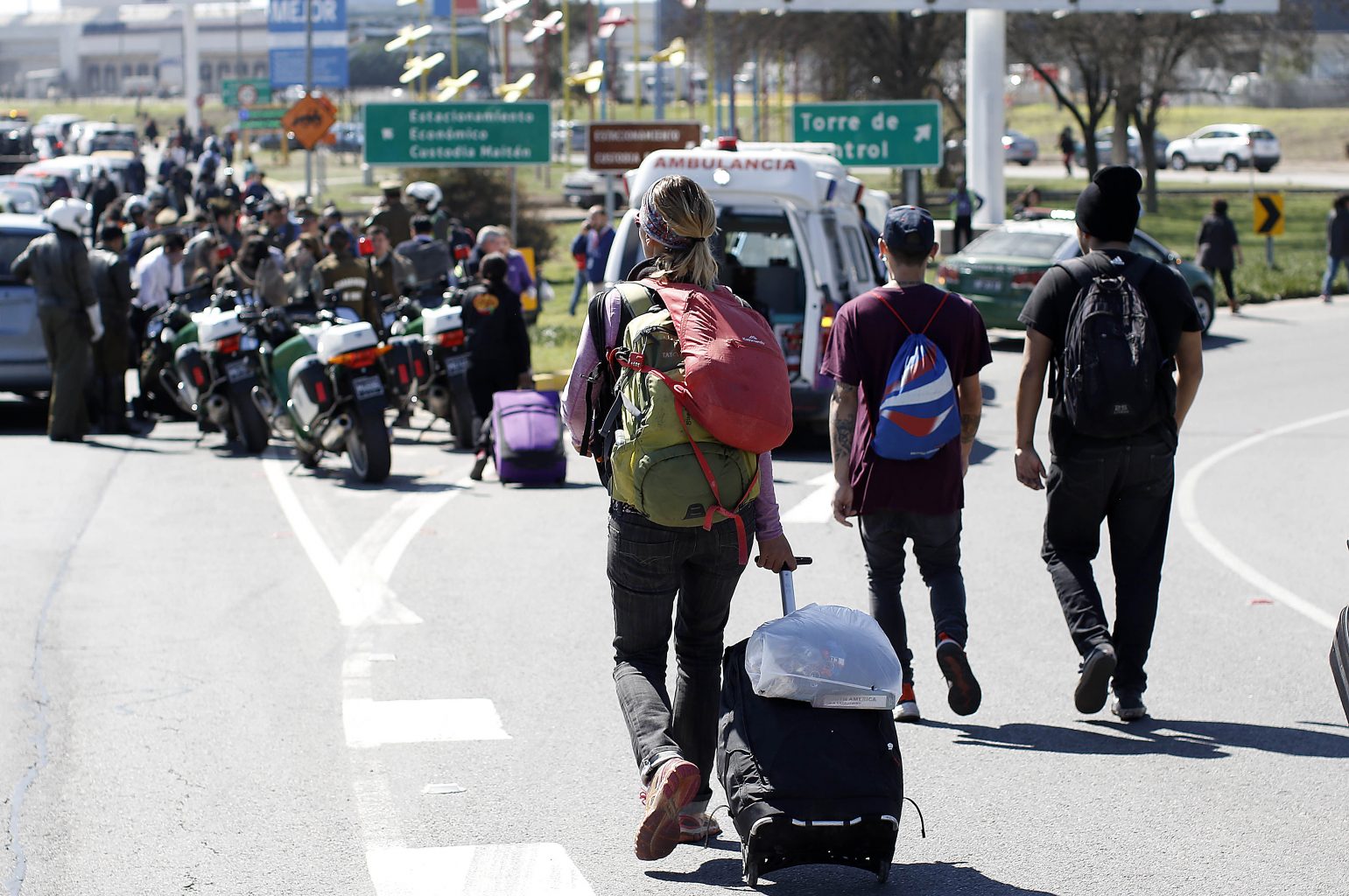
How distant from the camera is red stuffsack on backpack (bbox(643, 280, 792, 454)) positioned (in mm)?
4793

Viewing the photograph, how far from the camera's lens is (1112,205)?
6660 millimetres

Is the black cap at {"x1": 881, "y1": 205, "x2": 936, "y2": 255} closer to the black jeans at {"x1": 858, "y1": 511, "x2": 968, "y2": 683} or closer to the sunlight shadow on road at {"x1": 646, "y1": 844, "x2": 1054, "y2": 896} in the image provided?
the black jeans at {"x1": 858, "y1": 511, "x2": 968, "y2": 683}

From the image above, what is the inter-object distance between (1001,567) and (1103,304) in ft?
12.2

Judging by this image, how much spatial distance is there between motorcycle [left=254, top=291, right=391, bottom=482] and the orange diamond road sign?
1772cm

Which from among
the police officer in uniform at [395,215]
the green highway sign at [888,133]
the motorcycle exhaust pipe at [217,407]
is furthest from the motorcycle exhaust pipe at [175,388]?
the green highway sign at [888,133]

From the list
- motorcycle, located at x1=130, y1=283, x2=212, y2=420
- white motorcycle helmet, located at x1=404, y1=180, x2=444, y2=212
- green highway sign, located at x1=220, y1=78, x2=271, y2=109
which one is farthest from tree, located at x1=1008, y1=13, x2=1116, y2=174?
motorcycle, located at x1=130, y1=283, x2=212, y2=420

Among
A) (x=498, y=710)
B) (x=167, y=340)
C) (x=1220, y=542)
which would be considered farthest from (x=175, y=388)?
(x=498, y=710)

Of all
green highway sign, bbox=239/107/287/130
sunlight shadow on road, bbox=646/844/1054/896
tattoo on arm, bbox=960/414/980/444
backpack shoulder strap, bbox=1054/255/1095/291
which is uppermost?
green highway sign, bbox=239/107/287/130

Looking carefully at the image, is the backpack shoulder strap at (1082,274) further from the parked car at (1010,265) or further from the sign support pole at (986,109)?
the sign support pole at (986,109)

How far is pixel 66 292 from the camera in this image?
15.0m

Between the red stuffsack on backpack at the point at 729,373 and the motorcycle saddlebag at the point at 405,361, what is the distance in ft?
31.3

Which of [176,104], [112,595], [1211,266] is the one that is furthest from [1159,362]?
[176,104]

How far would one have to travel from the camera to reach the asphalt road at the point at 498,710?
5242 millimetres

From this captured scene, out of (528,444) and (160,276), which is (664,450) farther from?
(160,276)
